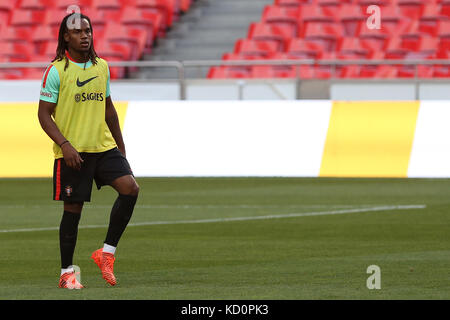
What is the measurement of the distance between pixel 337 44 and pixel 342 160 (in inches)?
262

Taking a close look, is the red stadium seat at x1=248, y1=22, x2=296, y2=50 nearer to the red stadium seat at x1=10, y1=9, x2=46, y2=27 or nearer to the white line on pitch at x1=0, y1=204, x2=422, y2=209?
the red stadium seat at x1=10, y1=9, x2=46, y2=27

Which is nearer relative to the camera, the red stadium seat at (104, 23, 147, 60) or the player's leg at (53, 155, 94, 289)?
the player's leg at (53, 155, 94, 289)

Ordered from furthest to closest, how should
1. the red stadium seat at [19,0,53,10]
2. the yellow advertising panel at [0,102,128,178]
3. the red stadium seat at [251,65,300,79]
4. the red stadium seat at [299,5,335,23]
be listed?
the red stadium seat at [19,0,53,10], the red stadium seat at [299,5,335,23], the red stadium seat at [251,65,300,79], the yellow advertising panel at [0,102,128,178]

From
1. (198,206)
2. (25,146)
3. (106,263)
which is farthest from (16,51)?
(106,263)

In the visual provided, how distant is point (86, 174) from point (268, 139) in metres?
10.3

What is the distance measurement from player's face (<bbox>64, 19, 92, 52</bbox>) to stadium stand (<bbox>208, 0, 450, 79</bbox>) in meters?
13.2

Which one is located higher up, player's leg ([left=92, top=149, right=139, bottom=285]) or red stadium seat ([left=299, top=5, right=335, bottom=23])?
red stadium seat ([left=299, top=5, right=335, bottom=23])

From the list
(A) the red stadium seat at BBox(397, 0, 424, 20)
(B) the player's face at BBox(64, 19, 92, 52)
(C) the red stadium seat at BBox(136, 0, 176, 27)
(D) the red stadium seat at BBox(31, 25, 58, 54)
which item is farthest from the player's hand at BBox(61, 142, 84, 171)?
(C) the red stadium seat at BBox(136, 0, 176, 27)

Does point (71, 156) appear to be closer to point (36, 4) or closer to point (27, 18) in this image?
point (27, 18)

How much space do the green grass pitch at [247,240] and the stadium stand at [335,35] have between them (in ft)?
15.2

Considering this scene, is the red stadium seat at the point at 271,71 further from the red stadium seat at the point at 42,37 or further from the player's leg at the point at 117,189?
the player's leg at the point at 117,189

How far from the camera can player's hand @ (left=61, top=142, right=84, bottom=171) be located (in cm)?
854

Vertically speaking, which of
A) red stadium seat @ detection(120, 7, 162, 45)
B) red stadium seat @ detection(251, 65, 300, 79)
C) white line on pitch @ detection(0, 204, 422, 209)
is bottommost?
white line on pitch @ detection(0, 204, 422, 209)

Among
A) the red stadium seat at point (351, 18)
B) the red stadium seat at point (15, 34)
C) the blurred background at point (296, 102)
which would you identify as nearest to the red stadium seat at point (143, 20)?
the blurred background at point (296, 102)
